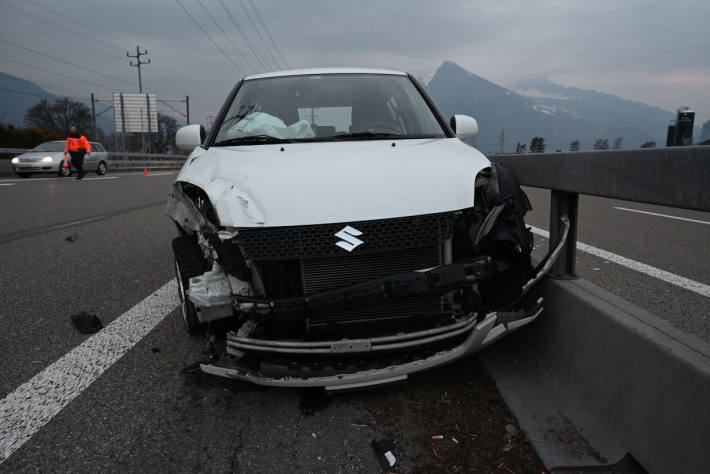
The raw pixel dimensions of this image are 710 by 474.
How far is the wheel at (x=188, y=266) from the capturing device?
2.45 metres

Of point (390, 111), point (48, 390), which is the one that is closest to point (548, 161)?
point (390, 111)

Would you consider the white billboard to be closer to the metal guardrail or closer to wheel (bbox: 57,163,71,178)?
wheel (bbox: 57,163,71,178)

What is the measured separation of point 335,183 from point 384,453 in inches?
43.8

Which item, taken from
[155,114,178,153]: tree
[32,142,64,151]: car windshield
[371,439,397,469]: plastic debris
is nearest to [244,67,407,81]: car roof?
[371,439,397,469]: plastic debris

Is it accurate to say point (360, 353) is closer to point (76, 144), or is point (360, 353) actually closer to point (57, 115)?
point (76, 144)

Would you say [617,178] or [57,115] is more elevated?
[57,115]

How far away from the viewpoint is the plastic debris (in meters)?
1.74

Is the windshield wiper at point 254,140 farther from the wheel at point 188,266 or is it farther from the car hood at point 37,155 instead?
the car hood at point 37,155

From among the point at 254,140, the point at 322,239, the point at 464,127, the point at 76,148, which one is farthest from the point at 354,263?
the point at 76,148

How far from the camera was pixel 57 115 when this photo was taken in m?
66.1

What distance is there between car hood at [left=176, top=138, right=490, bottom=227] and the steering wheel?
1.86 ft

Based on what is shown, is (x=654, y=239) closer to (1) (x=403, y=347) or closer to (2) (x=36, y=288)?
(1) (x=403, y=347)

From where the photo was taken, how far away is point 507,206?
2.31m

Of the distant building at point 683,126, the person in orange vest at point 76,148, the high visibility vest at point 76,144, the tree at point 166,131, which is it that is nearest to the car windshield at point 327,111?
the distant building at point 683,126
